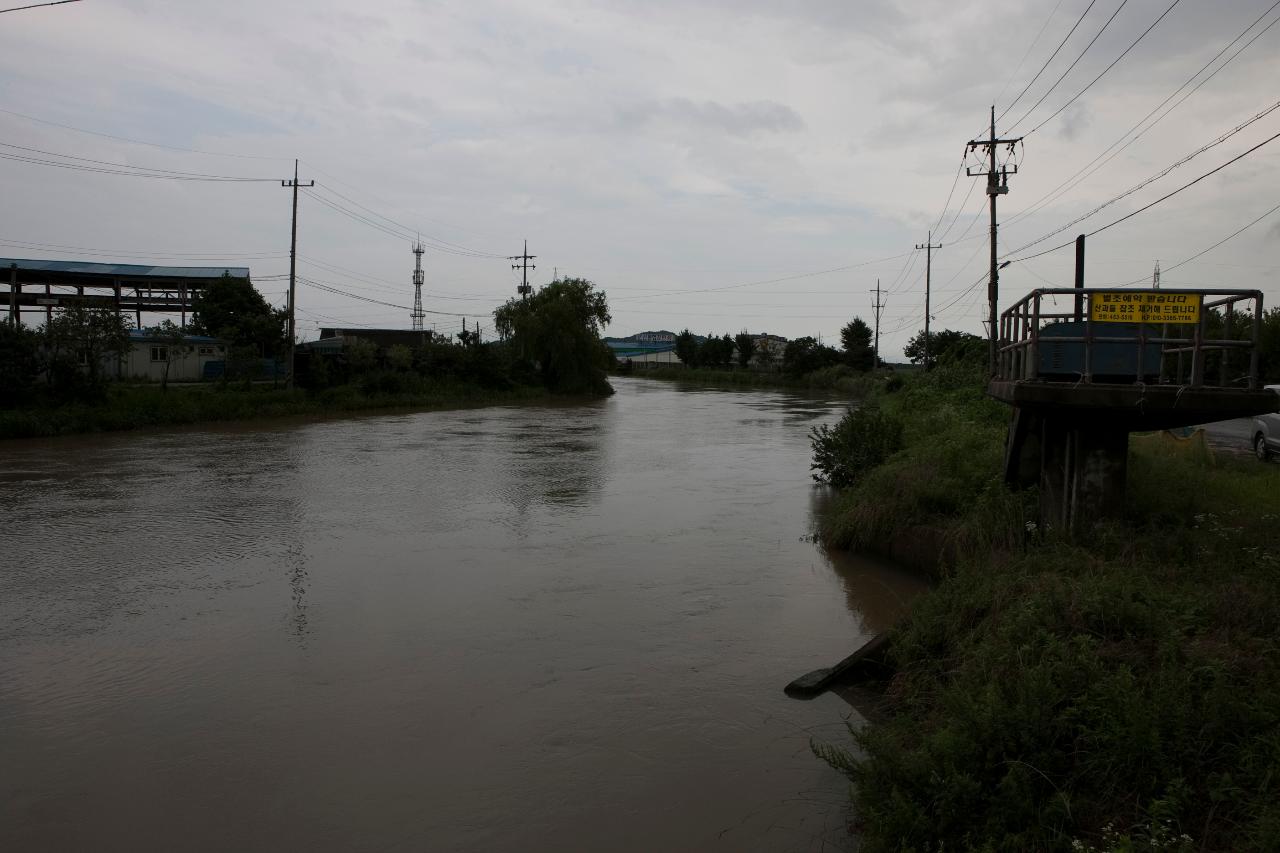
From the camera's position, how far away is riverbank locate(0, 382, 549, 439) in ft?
83.3

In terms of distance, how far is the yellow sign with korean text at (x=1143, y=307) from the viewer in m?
7.62

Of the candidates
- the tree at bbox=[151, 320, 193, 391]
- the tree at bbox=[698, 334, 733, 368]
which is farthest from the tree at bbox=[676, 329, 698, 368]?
the tree at bbox=[151, 320, 193, 391]

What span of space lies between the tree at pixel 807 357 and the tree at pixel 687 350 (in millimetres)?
22277

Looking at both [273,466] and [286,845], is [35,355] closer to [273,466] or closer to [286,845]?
[273,466]

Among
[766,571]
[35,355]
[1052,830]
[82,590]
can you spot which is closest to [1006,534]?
[766,571]

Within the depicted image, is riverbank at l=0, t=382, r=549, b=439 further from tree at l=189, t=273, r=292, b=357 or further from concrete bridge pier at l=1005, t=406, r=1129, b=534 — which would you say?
concrete bridge pier at l=1005, t=406, r=1129, b=534

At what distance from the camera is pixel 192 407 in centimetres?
3002

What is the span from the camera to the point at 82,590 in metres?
10.3

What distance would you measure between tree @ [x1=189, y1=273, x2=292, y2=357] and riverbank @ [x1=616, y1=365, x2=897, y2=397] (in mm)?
36215

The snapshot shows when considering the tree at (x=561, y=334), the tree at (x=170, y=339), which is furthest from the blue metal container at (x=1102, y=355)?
the tree at (x=561, y=334)

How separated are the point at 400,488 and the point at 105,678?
1035cm

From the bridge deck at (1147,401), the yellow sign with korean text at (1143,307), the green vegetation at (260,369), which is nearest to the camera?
the bridge deck at (1147,401)

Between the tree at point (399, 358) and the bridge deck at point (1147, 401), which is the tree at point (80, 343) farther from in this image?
the bridge deck at point (1147, 401)

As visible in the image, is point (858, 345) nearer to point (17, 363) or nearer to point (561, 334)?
point (561, 334)
